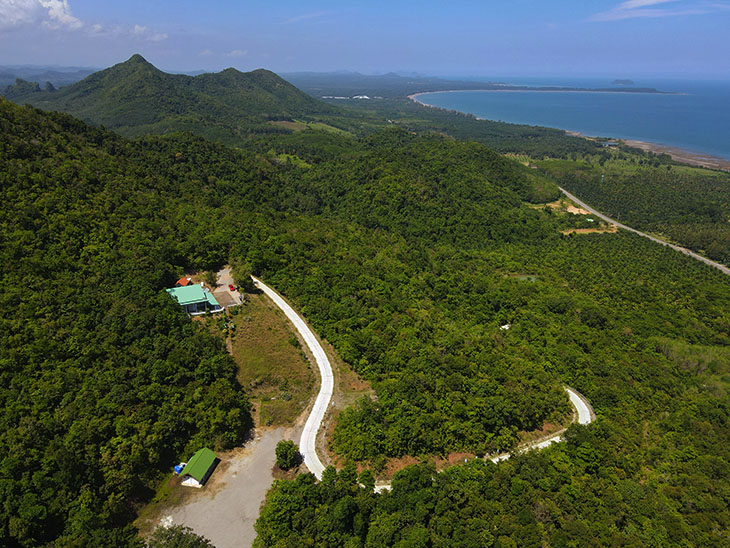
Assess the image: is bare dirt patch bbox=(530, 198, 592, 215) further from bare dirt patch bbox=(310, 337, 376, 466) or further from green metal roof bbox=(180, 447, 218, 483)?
green metal roof bbox=(180, 447, 218, 483)

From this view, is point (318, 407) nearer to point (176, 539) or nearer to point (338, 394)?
point (338, 394)

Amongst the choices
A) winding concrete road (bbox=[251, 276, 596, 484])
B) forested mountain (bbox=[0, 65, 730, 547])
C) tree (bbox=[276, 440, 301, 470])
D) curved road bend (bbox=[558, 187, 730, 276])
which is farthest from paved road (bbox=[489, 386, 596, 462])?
curved road bend (bbox=[558, 187, 730, 276])

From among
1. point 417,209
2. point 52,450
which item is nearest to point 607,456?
point 52,450

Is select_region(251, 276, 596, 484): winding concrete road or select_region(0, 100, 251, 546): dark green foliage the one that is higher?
select_region(0, 100, 251, 546): dark green foliage

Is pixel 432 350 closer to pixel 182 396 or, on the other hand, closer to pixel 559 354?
pixel 559 354


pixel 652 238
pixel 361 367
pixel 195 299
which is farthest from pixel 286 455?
pixel 652 238

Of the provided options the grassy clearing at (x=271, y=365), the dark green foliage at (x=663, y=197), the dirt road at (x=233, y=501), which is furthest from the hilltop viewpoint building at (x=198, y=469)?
the dark green foliage at (x=663, y=197)
